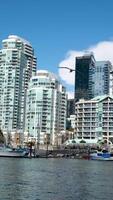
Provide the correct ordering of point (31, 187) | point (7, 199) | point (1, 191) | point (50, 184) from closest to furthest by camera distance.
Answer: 1. point (7, 199)
2. point (1, 191)
3. point (31, 187)
4. point (50, 184)

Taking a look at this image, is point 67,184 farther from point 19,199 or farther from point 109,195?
point 19,199

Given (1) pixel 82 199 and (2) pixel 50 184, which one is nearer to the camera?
(1) pixel 82 199

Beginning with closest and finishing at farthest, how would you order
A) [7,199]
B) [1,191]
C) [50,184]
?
1. [7,199]
2. [1,191]
3. [50,184]

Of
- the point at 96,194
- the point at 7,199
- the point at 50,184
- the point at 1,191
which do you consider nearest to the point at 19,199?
the point at 7,199

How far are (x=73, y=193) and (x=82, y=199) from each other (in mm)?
5868

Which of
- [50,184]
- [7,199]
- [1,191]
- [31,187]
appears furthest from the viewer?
[50,184]

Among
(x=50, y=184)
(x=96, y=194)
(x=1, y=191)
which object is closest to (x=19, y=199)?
(x=1, y=191)

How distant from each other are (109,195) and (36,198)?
1164cm

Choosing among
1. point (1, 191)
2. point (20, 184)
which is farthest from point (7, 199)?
point (20, 184)

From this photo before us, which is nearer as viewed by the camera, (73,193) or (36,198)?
(36,198)

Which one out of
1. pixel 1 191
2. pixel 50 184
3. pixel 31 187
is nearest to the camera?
pixel 1 191

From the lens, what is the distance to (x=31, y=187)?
71750mm

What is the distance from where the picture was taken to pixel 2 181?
7819 centimetres

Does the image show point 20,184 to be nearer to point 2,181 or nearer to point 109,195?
point 2,181
